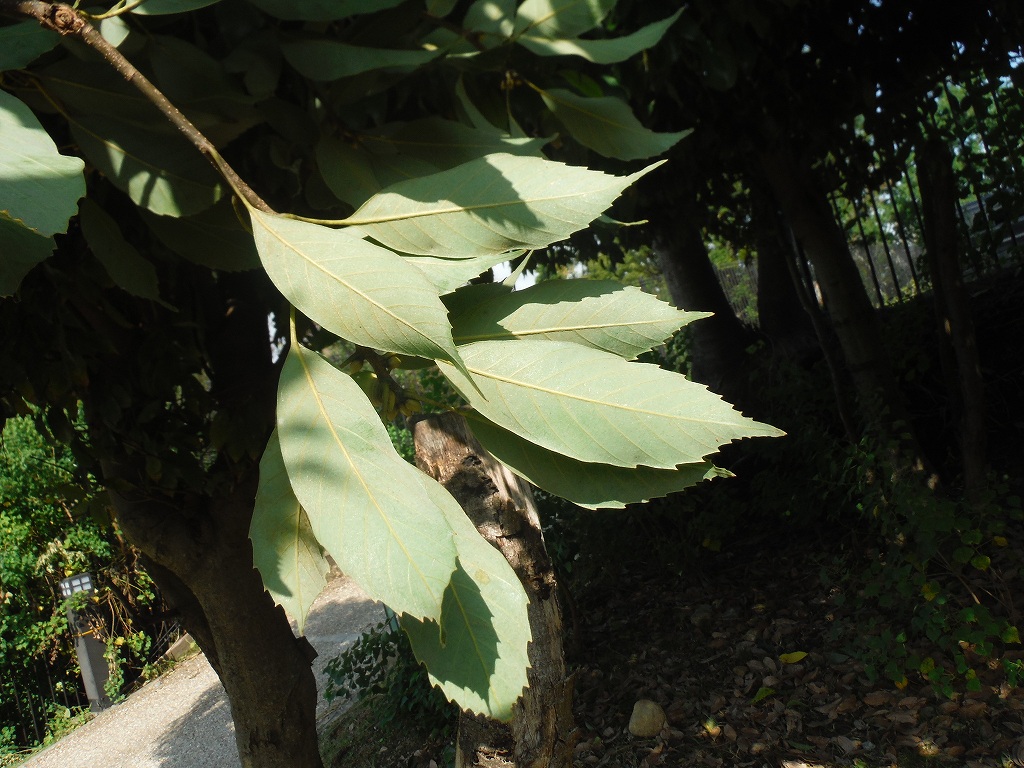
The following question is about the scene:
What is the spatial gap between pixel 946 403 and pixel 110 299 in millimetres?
4769

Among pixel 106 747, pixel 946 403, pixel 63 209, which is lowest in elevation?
pixel 106 747

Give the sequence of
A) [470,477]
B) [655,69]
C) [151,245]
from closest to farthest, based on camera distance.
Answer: [470,477] < [151,245] < [655,69]

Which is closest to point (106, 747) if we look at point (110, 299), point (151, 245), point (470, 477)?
point (110, 299)

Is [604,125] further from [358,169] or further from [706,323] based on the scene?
[706,323]

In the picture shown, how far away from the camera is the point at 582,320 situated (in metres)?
A: 0.76

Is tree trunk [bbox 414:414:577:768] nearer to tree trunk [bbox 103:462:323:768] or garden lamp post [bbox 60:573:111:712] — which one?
tree trunk [bbox 103:462:323:768]

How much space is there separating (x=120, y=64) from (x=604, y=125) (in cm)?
62

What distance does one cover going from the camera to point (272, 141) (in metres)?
1.18

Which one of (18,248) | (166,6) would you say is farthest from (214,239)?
(18,248)

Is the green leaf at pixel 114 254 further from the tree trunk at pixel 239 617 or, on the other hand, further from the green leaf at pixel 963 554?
the green leaf at pixel 963 554

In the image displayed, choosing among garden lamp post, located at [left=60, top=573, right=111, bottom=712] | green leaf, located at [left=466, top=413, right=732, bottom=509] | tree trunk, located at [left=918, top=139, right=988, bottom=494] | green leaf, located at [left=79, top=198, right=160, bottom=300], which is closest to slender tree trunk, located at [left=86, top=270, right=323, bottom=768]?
green leaf, located at [left=79, top=198, right=160, bottom=300]

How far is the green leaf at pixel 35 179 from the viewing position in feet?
2.16

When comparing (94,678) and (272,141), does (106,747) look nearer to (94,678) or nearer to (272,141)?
(94,678)

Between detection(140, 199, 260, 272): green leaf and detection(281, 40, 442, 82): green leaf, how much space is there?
20 cm
